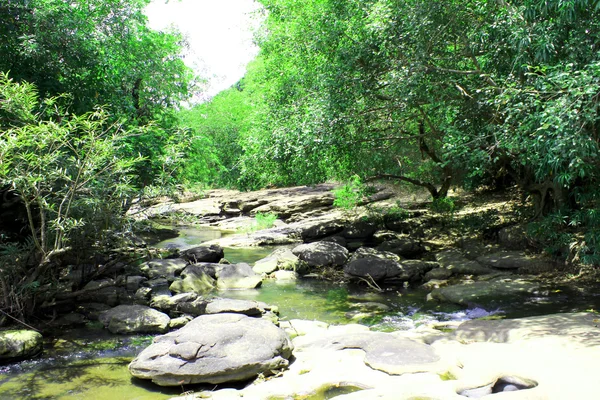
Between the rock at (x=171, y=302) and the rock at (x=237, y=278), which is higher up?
the rock at (x=171, y=302)

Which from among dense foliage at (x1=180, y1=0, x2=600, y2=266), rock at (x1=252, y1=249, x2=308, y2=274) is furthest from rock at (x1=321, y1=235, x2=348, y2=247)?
rock at (x1=252, y1=249, x2=308, y2=274)

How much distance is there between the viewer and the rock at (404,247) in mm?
13727

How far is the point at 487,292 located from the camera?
935 centimetres

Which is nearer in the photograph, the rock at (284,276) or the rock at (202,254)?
the rock at (284,276)

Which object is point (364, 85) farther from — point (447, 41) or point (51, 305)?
point (51, 305)

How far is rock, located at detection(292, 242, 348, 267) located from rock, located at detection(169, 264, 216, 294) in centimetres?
297

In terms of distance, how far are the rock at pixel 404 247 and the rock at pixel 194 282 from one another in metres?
5.34

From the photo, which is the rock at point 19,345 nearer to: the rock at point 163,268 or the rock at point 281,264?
the rock at point 163,268

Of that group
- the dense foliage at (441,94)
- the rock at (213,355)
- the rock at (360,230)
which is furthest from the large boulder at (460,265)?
the rock at (213,355)

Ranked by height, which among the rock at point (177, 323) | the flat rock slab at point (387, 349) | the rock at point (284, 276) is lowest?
the rock at point (284, 276)

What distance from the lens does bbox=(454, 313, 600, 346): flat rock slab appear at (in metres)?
6.10

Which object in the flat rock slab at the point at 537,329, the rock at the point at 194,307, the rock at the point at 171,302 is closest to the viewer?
the flat rock slab at the point at 537,329

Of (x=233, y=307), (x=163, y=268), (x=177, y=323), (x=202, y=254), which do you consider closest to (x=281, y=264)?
(x=202, y=254)

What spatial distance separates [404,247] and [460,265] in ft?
7.36
